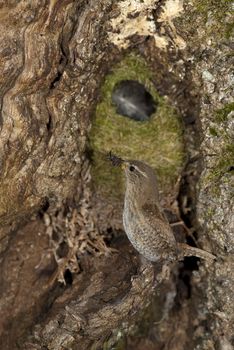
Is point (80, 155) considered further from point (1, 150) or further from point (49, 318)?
point (49, 318)

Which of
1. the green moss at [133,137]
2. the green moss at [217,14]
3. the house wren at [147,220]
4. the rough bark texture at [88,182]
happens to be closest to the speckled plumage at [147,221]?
the house wren at [147,220]

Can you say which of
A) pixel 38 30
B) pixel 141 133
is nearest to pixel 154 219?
pixel 141 133

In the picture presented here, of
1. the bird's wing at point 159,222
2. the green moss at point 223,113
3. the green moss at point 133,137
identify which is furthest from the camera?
the green moss at point 133,137

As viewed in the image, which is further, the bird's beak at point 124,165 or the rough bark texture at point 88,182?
the bird's beak at point 124,165

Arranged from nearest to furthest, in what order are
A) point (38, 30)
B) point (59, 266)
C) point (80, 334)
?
point (38, 30), point (80, 334), point (59, 266)

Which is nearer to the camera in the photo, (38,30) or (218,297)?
(38,30)

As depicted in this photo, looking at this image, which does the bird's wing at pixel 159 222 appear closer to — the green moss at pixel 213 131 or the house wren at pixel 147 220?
the house wren at pixel 147 220
